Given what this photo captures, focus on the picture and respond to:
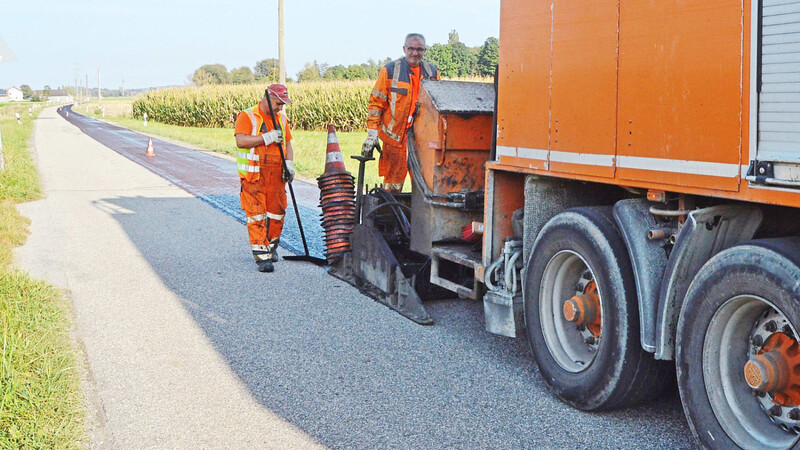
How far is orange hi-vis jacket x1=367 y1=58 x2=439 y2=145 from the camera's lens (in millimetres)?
8242

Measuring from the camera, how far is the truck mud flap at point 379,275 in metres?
6.42

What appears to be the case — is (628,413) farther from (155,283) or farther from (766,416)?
(155,283)

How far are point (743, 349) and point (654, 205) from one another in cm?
81

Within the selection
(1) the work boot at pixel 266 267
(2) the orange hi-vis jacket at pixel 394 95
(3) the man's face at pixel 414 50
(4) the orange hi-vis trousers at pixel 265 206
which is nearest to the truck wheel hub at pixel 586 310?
(2) the orange hi-vis jacket at pixel 394 95

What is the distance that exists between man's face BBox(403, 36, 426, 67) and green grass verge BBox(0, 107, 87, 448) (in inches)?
156

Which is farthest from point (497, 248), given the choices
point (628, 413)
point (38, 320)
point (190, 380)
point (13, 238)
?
point (13, 238)

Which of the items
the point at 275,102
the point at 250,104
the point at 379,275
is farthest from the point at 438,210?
the point at 250,104

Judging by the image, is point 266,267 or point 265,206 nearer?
point 266,267

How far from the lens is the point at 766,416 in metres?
3.37

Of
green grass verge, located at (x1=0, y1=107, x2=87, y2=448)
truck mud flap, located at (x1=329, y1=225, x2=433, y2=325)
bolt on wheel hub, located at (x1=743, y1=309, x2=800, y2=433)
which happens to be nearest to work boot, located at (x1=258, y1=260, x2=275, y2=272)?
truck mud flap, located at (x1=329, y1=225, x2=433, y2=325)

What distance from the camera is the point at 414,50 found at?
27.1 feet

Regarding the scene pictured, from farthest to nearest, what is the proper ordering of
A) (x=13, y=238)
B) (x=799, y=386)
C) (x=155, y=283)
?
1. (x=13, y=238)
2. (x=155, y=283)
3. (x=799, y=386)

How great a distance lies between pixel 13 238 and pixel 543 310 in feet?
23.7

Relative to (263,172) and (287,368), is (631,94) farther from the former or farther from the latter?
(263,172)
